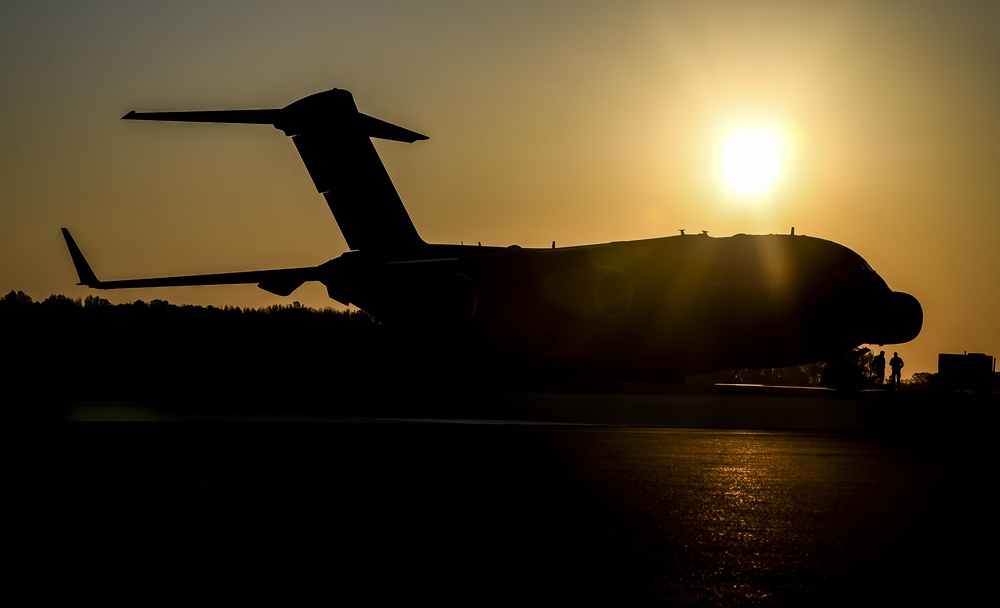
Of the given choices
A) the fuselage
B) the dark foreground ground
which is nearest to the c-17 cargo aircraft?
the fuselage

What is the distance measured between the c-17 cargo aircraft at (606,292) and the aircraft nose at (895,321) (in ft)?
0.11

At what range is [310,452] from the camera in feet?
Result: 44.3

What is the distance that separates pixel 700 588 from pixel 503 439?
31.7 feet

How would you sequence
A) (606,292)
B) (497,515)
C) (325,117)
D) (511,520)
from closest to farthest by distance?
(511,520), (497,515), (606,292), (325,117)

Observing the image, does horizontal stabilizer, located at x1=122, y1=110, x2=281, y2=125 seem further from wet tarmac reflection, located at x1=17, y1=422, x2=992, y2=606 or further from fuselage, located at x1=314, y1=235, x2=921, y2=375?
wet tarmac reflection, located at x1=17, y1=422, x2=992, y2=606

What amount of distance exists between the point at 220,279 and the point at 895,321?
16.6 meters

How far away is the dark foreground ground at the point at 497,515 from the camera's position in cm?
614

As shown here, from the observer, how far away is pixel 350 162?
104 feet

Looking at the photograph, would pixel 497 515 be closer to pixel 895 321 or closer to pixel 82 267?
pixel 895 321

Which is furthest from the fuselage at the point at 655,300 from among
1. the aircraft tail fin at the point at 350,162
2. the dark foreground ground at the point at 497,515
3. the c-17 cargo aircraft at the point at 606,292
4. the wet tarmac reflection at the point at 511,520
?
the wet tarmac reflection at the point at 511,520

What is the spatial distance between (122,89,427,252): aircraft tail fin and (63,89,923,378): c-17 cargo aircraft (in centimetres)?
5

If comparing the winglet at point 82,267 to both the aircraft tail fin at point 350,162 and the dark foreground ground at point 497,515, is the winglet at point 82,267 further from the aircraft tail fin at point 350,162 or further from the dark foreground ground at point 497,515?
the dark foreground ground at point 497,515

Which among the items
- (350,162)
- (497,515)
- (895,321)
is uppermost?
(350,162)

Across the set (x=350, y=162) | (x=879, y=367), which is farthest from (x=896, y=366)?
(x=350, y=162)
